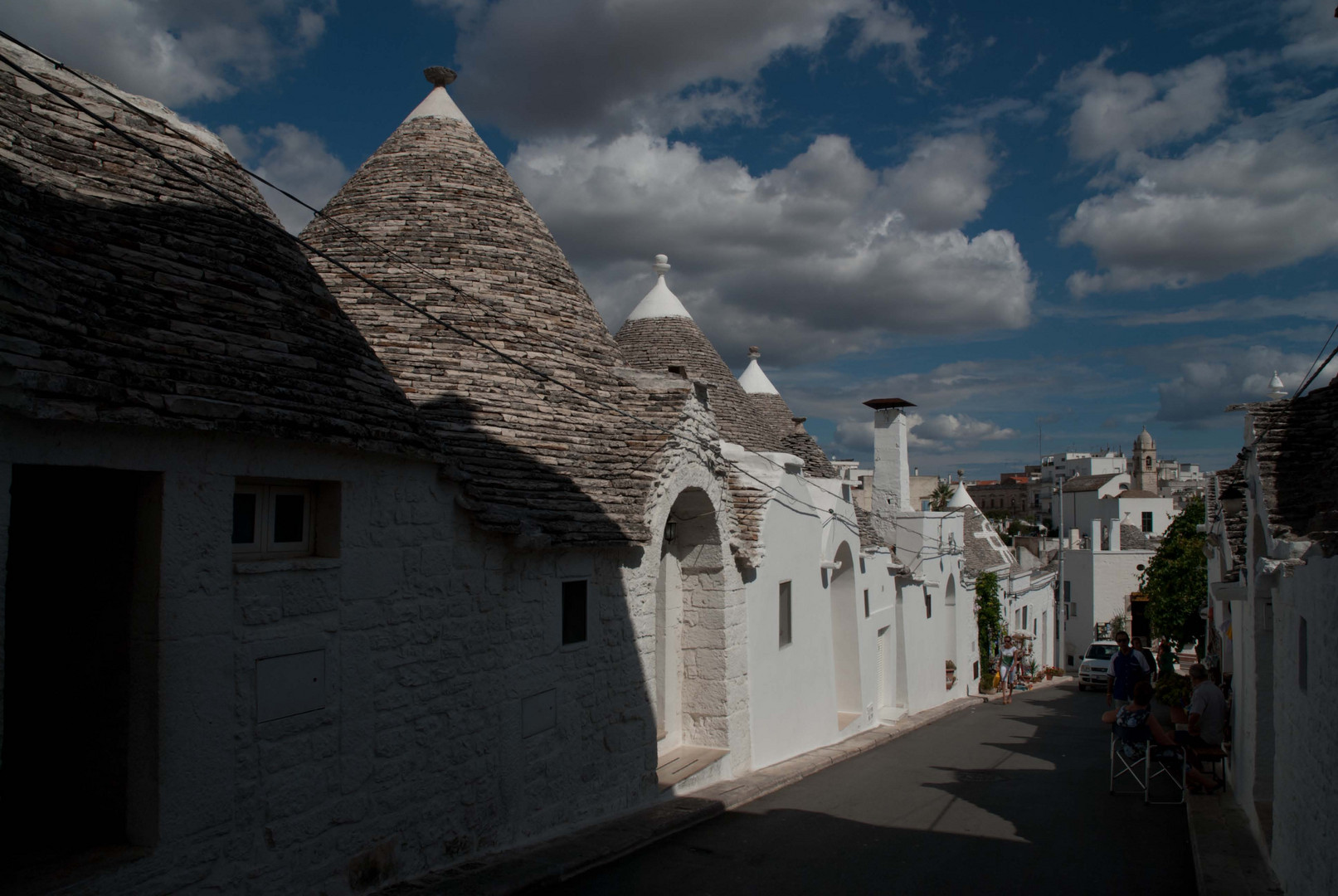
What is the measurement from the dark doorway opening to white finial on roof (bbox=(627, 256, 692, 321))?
13718mm

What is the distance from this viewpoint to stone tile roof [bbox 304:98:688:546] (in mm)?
8773

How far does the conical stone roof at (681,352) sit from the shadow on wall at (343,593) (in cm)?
890

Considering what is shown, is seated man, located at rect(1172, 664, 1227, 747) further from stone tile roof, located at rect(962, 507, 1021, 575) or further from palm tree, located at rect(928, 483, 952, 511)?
palm tree, located at rect(928, 483, 952, 511)

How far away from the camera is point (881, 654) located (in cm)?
2106

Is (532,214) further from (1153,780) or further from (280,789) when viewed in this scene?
(1153,780)

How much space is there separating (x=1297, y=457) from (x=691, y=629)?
6290 millimetres

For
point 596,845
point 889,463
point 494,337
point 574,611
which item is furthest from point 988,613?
point 596,845

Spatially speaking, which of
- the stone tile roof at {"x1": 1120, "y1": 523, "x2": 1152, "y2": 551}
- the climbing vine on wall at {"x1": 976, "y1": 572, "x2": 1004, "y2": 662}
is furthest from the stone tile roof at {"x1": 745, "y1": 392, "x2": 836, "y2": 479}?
the stone tile roof at {"x1": 1120, "y1": 523, "x2": 1152, "y2": 551}

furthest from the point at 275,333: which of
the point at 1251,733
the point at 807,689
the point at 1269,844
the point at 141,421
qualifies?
the point at 807,689

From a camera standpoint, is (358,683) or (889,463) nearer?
(358,683)

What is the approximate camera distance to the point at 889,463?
24484 millimetres

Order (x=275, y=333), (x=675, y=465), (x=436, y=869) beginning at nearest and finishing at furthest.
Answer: (x=275, y=333) → (x=436, y=869) → (x=675, y=465)

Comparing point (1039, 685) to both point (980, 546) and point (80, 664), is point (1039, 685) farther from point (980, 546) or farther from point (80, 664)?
point (80, 664)

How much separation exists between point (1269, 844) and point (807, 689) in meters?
7.66
